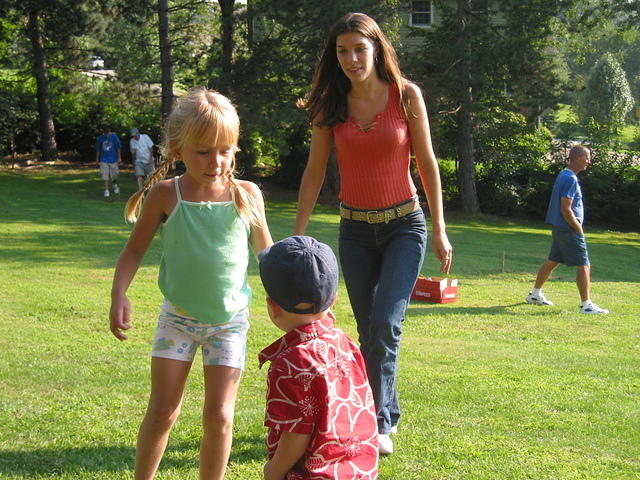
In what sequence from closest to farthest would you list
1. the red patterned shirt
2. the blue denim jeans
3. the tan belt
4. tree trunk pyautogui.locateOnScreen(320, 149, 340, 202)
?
the red patterned shirt < the blue denim jeans < the tan belt < tree trunk pyautogui.locateOnScreen(320, 149, 340, 202)

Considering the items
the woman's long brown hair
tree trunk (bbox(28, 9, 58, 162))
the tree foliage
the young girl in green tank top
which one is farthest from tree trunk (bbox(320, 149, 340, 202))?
the tree foliage

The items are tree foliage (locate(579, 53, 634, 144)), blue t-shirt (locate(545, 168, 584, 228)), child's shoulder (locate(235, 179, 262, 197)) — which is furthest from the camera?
tree foliage (locate(579, 53, 634, 144))

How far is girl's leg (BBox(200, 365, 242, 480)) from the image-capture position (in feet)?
11.2

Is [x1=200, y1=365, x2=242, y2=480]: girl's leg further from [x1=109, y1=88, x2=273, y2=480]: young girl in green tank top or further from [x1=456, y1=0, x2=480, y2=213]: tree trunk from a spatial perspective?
[x1=456, y1=0, x2=480, y2=213]: tree trunk

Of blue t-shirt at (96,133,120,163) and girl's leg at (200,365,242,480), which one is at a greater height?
blue t-shirt at (96,133,120,163)

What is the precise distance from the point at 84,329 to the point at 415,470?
4464mm

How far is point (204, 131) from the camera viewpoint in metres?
3.40

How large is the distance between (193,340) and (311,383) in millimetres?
1135

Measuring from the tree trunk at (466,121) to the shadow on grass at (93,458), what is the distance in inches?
846

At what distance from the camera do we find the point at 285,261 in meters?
2.55

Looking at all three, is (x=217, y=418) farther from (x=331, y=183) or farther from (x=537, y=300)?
(x=331, y=183)

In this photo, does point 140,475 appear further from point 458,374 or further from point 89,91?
point 89,91

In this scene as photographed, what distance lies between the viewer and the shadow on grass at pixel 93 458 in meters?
4.12

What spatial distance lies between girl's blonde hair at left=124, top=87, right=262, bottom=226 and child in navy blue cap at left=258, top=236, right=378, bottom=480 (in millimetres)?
935
